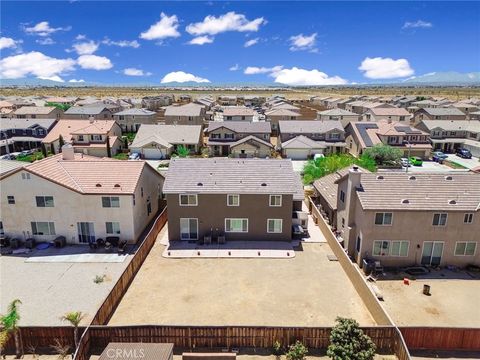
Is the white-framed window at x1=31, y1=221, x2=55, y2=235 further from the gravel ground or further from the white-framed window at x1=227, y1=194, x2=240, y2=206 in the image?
the white-framed window at x1=227, y1=194, x2=240, y2=206

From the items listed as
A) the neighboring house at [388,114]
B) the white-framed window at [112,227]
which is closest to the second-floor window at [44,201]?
the white-framed window at [112,227]

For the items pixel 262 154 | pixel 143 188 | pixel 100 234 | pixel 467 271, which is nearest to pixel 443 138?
pixel 262 154

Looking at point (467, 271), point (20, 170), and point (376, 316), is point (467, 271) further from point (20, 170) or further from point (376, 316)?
point (20, 170)

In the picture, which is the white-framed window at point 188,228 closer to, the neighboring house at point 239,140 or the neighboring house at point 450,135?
the neighboring house at point 239,140

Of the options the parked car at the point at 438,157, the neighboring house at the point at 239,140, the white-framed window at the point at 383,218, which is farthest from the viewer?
the neighboring house at the point at 239,140

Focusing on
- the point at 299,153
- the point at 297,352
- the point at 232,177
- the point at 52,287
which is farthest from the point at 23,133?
the point at 297,352

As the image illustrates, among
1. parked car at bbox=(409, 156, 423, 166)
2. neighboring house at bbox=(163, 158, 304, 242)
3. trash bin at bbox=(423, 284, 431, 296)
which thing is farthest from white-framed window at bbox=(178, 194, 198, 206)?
parked car at bbox=(409, 156, 423, 166)

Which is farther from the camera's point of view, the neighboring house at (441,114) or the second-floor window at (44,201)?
the neighboring house at (441,114)
